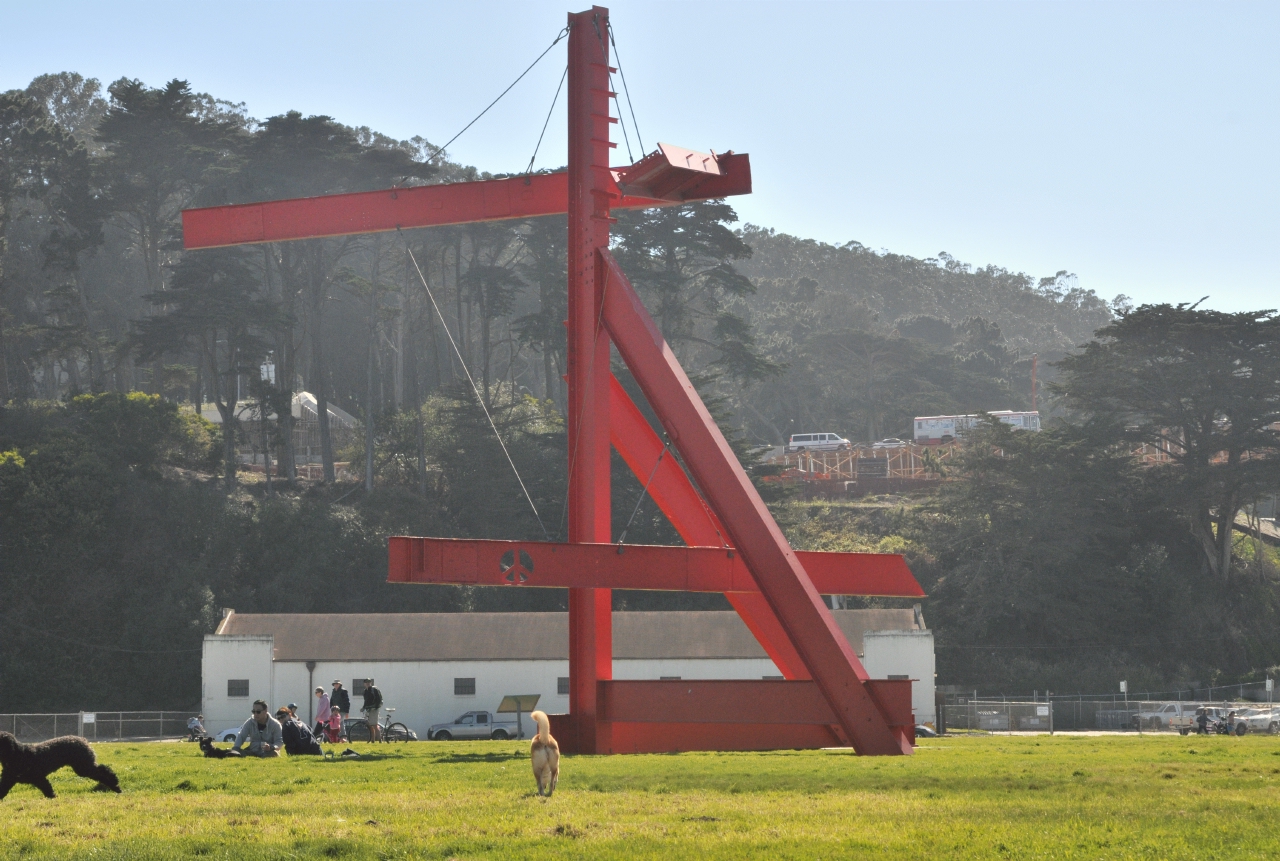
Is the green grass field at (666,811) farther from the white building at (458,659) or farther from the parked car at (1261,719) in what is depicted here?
the white building at (458,659)

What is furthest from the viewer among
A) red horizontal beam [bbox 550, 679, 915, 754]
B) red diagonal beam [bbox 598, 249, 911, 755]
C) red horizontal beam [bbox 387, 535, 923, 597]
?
red diagonal beam [bbox 598, 249, 911, 755]

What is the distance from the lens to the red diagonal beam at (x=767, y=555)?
15867 mm

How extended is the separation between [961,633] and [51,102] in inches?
2730

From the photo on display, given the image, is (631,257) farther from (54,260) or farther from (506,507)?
(54,260)

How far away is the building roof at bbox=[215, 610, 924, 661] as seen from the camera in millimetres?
40906

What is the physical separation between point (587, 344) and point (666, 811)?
27.5ft

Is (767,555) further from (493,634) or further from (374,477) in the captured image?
(374,477)

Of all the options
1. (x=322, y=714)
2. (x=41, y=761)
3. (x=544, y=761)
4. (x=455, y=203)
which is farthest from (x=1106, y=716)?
(x=41, y=761)

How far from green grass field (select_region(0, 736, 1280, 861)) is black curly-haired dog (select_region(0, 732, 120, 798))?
15 centimetres

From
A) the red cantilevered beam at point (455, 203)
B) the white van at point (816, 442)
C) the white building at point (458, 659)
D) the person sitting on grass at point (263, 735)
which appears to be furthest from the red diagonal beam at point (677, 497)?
the white van at point (816, 442)

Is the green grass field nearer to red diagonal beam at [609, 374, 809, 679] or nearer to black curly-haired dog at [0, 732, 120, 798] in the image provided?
black curly-haired dog at [0, 732, 120, 798]

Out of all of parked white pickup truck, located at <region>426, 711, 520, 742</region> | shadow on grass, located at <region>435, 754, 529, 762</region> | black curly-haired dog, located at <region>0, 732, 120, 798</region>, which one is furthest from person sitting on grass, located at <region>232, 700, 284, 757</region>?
parked white pickup truck, located at <region>426, 711, 520, 742</region>

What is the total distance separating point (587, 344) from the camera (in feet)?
54.5

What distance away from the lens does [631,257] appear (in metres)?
63.7
